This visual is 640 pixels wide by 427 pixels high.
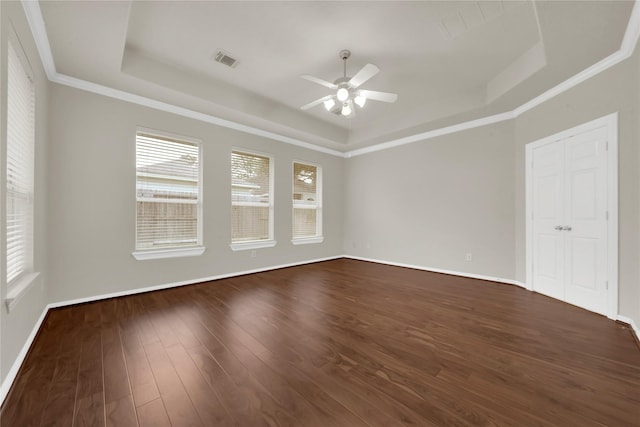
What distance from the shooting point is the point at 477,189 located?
4422mm

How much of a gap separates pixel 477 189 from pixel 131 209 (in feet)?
18.0

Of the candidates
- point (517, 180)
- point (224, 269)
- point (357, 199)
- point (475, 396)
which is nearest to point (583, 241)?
Answer: point (517, 180)

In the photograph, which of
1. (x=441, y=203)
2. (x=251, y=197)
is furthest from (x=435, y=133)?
(x=251, y=197)

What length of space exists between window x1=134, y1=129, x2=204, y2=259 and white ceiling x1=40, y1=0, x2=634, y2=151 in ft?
2.19

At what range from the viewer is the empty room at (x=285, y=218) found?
1.58m

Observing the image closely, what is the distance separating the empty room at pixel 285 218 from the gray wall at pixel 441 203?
0.05m

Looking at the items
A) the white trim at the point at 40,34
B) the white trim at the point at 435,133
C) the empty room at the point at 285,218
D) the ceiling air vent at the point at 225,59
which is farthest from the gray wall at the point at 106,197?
the white trim at the point at 435,133

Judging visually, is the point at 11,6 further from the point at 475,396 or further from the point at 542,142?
the point at 542,142

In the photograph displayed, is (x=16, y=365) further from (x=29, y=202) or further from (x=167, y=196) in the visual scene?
(x=167, y=196)

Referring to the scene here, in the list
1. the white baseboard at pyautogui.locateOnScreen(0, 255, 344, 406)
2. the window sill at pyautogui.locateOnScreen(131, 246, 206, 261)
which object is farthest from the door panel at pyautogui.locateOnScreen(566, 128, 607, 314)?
the window sill at pyautogui.locateOnScreen(131, 246, 206, 261)

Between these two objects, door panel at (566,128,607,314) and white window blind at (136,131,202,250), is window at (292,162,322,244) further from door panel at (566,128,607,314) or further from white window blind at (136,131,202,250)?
door panel at (566,128,607,314)

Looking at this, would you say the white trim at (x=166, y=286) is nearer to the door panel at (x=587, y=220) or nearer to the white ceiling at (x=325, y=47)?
the white ceiling at (x=325, y=47)

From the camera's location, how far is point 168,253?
373cm

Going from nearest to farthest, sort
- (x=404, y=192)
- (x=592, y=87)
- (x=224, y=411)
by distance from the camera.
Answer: (x=224, y=411), (x=592, y=87), (x=404, y=192)
